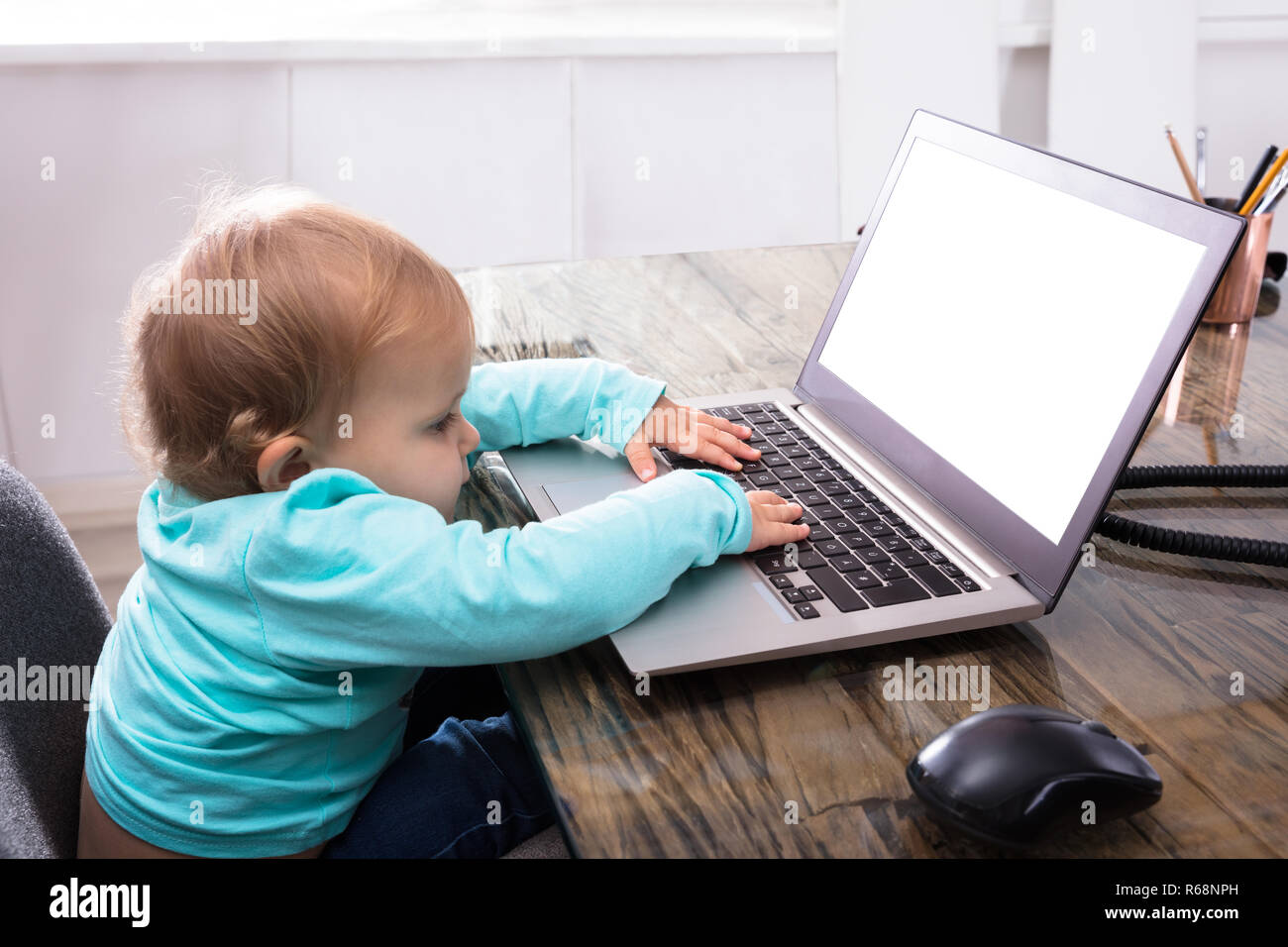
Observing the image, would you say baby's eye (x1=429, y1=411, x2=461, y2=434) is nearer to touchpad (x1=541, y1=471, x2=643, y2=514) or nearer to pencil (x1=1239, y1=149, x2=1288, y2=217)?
touchpad (x1=541, y1=471, x2=643, y2=514)

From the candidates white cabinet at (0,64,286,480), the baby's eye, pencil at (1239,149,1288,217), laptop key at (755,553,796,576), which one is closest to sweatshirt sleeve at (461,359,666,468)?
the baby's eye

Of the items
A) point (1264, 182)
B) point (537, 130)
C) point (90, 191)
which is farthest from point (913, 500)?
point (90, 191)

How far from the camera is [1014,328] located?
0.85 metres

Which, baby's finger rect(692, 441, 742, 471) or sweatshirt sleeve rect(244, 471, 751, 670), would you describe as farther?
baby's finger rect(692, 441, 742, 471)

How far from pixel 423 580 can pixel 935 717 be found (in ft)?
1.01

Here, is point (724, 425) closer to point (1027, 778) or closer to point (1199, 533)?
point (1199, 533)

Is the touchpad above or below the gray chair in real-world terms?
above

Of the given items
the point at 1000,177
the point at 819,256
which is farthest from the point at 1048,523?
the point at 819,256

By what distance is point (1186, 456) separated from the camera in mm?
984

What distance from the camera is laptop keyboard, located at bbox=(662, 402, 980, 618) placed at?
0.76 metres

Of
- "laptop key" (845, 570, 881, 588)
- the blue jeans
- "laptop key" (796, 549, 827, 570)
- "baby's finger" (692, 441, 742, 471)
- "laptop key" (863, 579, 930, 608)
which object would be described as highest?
"baby's finger" (692, 441, 742, 471)

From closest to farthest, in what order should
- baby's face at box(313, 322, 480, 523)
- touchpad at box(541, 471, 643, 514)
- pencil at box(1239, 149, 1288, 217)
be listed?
baby's face at box(313, 322, 480, 523), touchpad at box(541, 471, 643, 514), pencil at box(1239, 149, 1288, 217)

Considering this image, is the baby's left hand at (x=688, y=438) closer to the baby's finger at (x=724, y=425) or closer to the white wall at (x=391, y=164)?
the baby's finger at (x=724, y=425)
